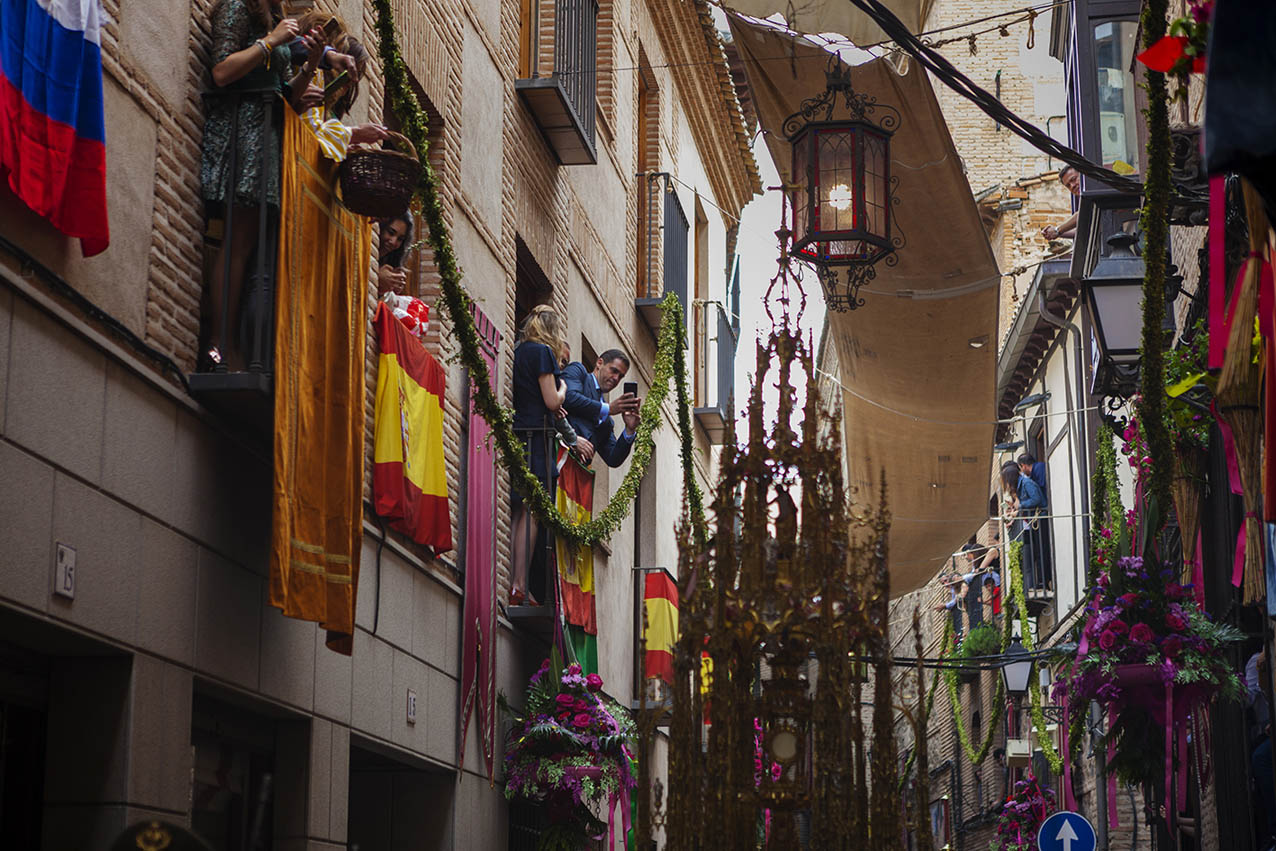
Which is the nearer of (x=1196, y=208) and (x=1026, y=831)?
(x=1196, y=208)

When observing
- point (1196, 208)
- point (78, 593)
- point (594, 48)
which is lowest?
point (78, 593)

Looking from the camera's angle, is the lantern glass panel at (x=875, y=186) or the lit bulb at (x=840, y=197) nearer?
the lantern glass panel at (x=875, y=186)

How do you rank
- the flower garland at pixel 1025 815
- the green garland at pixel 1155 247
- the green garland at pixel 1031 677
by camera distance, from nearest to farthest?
the green garland at pixel 1155 247, the green garland at pixel 1031 677, the flower garland at pixel 1025 815

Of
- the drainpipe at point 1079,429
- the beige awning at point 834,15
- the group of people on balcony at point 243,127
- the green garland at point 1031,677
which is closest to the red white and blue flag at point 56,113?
the group of people on balcony at point 243,127

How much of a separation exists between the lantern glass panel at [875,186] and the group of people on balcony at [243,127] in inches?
172

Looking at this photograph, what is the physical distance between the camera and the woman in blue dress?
13.7 m

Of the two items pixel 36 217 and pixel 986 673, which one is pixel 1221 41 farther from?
pixel 986 673

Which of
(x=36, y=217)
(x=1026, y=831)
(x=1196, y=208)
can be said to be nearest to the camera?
(x=36, y=217)

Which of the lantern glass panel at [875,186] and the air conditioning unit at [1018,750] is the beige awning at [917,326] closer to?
the lantern glass panel at [875,186]

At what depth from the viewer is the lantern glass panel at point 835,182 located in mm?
11398

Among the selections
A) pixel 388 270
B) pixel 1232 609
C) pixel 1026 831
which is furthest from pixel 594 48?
pixel 1026 831

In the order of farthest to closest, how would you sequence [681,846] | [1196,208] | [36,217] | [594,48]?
[594,48]
[1196,208]
[681,846]
[36,217]

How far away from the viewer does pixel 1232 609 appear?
40.8 feet

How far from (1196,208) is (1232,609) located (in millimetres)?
4207
